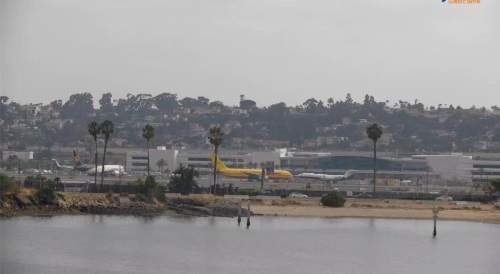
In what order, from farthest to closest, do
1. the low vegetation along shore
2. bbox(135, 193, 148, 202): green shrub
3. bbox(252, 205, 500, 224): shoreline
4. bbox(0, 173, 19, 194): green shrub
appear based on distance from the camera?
bbox(252, 205, 500, 224): shoreline < bbox(135, 193, 148, 202): green shrub < the low vegetation along shore < bbox(0, 173, 19, 194): green shrub

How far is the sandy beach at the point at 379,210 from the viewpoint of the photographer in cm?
11006

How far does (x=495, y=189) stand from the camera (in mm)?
131000

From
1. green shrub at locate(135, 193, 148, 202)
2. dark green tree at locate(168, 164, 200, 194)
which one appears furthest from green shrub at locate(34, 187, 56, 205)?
dark green tree at locate(168, 164, 200, 194)

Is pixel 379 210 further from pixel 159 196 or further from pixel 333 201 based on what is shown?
pixel 159 196

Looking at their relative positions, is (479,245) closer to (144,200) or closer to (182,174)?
(144,200)

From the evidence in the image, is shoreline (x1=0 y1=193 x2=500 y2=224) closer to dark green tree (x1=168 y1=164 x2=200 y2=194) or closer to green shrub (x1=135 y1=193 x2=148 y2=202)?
green shrub (x1=135 y1=193 x2=148 y2=202)

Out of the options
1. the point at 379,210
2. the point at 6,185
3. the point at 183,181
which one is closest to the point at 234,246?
the point at 6,185

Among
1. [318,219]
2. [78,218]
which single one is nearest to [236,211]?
[318,219]

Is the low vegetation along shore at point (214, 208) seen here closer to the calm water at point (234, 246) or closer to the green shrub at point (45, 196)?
the green shrub at point (45, 196)

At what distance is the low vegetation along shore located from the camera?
320 feet

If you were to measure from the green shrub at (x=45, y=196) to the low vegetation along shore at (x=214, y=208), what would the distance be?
15.8 inches

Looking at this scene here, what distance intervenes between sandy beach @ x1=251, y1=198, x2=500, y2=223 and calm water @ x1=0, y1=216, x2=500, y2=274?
24.4ft

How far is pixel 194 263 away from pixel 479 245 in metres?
27.0

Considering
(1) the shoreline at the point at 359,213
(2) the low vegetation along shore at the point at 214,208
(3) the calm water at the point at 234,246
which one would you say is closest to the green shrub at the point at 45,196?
(2) the low vegetation along shore at the point at 214,208
